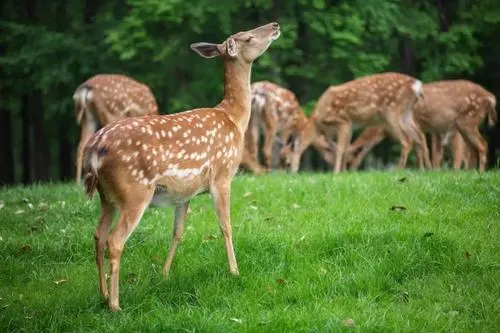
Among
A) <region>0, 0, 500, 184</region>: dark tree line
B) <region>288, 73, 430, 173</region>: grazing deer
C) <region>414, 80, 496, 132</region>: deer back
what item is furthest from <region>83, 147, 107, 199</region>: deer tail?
<region>414, 80, 496, 132</region>: deer back

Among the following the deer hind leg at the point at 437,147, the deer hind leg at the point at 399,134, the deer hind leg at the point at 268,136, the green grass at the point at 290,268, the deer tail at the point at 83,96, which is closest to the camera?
the green grass at the point at 290,268

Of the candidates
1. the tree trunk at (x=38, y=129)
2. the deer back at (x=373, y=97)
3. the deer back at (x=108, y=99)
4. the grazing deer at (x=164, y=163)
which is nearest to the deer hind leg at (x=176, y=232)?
the grazing deer at (x=164, y=163)

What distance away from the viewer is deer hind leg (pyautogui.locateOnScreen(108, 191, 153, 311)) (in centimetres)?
605

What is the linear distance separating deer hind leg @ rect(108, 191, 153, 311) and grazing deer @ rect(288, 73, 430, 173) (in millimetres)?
8290

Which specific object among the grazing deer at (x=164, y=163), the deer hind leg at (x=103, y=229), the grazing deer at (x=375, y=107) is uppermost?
the grazing deer at (x=164, y=163)

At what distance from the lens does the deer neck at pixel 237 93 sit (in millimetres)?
7449

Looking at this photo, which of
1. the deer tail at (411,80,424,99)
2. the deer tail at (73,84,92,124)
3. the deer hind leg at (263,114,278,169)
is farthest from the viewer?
the deer hind leg at (263,114,278,169)

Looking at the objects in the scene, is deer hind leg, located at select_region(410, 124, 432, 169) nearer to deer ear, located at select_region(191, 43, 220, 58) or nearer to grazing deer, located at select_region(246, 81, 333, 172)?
grazing deer, located at select_region(246, 81, 333, 172)

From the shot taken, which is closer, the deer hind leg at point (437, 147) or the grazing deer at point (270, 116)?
the grazing deer at point (270, 116)

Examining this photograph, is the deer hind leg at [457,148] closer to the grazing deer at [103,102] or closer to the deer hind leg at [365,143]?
the deer hind leg at [365,143]

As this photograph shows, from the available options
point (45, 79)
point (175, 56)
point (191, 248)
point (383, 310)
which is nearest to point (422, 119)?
point (175, 56)

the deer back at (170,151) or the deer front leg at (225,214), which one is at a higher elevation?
the deer back at (170,151)

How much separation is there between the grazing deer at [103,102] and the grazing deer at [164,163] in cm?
617

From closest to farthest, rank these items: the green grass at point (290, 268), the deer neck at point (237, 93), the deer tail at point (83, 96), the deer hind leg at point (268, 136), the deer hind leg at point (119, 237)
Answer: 1. the green grass at point (290, 268)
2. the deer hind leg at point (119, 237)
3. the deer neck at point (237, 93)
4. the deer tail at point (83, 96)
5. the deer hind leg at point (268, 136)
